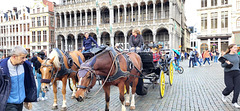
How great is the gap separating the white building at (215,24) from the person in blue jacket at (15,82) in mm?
33970

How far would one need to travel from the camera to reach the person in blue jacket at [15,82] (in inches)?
104

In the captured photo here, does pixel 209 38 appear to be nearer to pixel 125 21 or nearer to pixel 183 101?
pixel 125 21

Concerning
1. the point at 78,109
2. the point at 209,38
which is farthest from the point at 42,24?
the point at 78,109

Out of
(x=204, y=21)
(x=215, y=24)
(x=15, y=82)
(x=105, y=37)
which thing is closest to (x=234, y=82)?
(x=15, y=82)

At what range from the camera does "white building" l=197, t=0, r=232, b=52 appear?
105ft

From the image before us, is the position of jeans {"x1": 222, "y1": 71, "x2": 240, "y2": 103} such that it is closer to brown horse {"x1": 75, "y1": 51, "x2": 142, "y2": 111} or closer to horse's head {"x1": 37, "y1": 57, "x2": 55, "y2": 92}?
brown horse {"x1": 75, "y1": 51, "x2": 142, "y2": 111}

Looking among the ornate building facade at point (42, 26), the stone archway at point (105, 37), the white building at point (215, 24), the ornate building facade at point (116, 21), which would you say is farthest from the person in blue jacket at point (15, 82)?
the ornate building facade at point (42, 26)

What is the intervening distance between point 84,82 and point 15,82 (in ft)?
3.48

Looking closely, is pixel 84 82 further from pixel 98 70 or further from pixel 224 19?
pixel 224 19

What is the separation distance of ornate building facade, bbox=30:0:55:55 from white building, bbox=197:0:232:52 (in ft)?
104

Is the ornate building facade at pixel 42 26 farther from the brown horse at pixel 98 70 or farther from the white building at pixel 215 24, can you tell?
the brown horse at pixel 98 70

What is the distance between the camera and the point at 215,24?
32.8 m

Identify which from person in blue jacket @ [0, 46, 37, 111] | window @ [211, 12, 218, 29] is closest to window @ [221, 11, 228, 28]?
window @ [211, 12, 218, 29]

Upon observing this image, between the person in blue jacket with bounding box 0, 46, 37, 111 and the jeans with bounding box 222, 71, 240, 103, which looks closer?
the person in blue jacket with bounding box 0, 46, 37, 111
